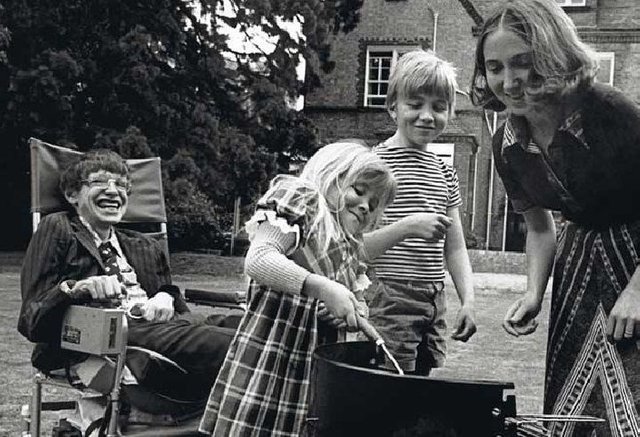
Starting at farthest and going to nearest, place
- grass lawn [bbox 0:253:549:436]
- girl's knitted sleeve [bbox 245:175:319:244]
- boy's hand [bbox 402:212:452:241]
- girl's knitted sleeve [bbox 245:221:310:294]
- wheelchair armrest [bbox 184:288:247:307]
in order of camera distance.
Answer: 1. grass lawn [bbox 0:253:549:436]
2. wheelchair armrest [bbox 184:288:247:307]
3. boy's hand [bbox 402:212:452:241]
4. girl's knitted sleeve [bbox 245:175:319:244]
5. girl's knitted sleeve [bbox 245:221:310:294]

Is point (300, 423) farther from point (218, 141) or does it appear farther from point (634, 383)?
point (218, 141)

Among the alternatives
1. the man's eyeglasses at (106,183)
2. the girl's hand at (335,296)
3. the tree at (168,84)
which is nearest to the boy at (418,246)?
the girl's hand at (335,296)

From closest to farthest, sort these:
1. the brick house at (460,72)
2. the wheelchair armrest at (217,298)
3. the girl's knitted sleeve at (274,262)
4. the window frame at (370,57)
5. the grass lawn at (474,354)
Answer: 1. the girl's knitted sleeve at (274,262)
2. the wheelchair armrest at (217,298)
3. the grass lawn at (474,354)
4. the brick house at (460,72)
5. the window frame at (370,57)

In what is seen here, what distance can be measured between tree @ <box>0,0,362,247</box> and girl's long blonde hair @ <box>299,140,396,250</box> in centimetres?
1410

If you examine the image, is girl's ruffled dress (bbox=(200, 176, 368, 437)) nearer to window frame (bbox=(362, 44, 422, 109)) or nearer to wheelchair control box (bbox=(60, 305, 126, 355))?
wheelchair control box (bbox=(60, 305, 126, 355))

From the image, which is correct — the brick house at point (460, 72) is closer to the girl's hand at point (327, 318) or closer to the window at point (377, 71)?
the window at point (377, 71)

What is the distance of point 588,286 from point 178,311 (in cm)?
222

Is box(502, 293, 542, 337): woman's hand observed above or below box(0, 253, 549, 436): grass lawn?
above

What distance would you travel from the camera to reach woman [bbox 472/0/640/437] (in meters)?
1.83

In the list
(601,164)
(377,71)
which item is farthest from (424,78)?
(377,71)

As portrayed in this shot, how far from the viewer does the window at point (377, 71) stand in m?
26.5

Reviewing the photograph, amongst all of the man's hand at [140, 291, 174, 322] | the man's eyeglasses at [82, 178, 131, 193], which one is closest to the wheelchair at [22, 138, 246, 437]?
the man's hand at [140, 291, 174, 322]

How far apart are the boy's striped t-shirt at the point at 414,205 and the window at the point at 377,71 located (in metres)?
23.7

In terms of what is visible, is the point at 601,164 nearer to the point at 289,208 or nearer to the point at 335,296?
the point at 335,296
